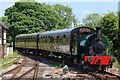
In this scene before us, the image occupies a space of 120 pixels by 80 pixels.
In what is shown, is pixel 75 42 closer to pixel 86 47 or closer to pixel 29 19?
pixel 86 47

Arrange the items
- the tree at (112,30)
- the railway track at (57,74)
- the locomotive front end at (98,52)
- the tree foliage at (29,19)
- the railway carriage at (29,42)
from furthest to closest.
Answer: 1. the tree foliage at (29,19)
2. the railway carriage at (29,42)
3. the tree at (112,30)
4. the locomotive front end at (98,52)
5. the railway track at (57,74)

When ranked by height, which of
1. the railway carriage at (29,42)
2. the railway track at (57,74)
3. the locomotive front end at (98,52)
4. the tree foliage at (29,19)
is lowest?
the railway track at (57,74)

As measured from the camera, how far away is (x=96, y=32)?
17.1m

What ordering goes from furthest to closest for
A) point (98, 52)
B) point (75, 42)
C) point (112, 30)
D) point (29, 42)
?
point (29, 42) → point (112, 30) → point (75, 42) → point (98, 52)

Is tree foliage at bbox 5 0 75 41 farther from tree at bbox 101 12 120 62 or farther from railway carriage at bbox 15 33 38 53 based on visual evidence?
tree at bbox 101 12 120 62

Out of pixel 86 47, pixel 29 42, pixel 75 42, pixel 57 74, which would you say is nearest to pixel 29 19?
pixel 29 42

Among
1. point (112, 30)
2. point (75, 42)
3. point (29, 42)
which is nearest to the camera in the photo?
point (75, 42)

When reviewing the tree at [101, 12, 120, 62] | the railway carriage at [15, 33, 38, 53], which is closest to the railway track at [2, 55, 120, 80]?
the tree at [101, 12, 120, 62]

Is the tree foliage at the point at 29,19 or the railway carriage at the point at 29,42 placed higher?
the tree foliage at the point at 29,19

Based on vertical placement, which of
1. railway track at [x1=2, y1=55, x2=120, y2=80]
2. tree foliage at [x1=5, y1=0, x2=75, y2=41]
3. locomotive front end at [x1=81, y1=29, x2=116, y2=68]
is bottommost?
railway track at [x1=2, y1=55, x2=120, y2=80]

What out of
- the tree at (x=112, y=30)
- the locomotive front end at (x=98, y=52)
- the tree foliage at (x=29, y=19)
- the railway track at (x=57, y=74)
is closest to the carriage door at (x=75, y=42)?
the locomotive front end at (x=98, y=52)

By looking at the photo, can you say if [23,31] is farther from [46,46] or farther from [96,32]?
[96,32]

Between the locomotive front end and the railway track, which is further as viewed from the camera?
the locomotive front end

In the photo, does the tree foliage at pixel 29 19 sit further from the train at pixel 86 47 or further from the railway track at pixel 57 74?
the railway track at pixel 57 74
